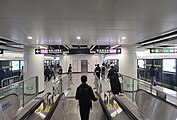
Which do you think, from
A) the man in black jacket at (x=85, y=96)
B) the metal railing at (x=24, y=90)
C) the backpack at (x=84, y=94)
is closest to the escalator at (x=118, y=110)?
the man in black jacket at (x=85, y=96)


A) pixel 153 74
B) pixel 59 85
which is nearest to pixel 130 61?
pixel 153 74

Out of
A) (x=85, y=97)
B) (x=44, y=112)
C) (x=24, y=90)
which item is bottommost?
(x=44, y=112)

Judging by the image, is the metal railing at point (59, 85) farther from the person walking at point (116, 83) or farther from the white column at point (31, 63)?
the person walking at point (116, 83)

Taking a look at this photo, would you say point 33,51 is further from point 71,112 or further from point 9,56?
point 71,112

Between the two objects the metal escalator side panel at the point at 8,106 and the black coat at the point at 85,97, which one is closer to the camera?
A: the black coat at the point at 85,97

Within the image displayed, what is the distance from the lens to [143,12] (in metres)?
3.43

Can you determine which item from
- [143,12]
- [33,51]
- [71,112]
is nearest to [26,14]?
[143,12]

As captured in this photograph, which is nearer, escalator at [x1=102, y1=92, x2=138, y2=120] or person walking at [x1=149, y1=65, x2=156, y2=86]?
escalator at [x1=102, y1=92, x2=138, y2=120]

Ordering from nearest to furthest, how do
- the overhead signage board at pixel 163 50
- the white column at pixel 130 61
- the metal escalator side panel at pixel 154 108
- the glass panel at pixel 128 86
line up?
the metal escalator side panel at pixel 154 108 → the glass panel at pixel 128 86 → the white column at pixel 130 61 → the overhead signage board at pixel 163 50

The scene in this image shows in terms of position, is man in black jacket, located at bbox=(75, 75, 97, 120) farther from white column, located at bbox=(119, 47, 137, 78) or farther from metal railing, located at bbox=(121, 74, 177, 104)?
white column, located at bbox=(119, 47, 137, 78)

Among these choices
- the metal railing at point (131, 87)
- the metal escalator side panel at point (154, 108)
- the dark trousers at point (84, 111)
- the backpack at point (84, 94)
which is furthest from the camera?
the metal railing at point (131, 87)

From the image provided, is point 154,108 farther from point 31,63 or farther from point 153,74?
point 153,74

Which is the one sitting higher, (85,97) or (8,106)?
(85,97)

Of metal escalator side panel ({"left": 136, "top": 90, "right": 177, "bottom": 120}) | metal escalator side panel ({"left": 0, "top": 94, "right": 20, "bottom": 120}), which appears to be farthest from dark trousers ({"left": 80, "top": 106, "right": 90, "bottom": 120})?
metal escalator side panel ({"left": 0, "top": 94, "right": 20, "bottom": 120})
